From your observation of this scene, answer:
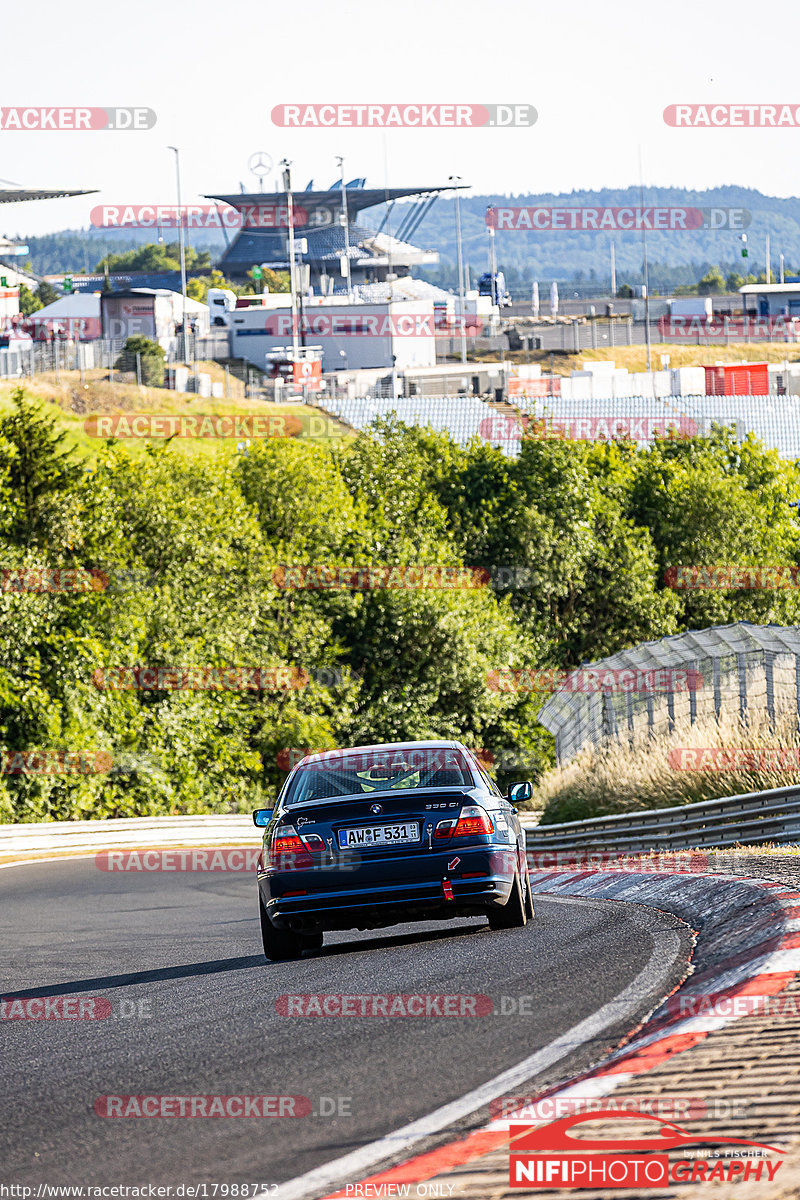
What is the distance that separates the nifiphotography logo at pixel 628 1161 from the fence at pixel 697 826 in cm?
1058

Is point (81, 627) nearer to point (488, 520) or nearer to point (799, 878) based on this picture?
point (488, 520)

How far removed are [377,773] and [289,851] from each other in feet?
3.20

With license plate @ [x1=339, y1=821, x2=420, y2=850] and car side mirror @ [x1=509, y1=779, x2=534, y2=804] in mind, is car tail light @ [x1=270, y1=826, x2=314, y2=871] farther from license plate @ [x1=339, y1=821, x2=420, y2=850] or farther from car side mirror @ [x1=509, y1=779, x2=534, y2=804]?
car side mirror @ [x1=509, y1=779, x2=534, y2=804]

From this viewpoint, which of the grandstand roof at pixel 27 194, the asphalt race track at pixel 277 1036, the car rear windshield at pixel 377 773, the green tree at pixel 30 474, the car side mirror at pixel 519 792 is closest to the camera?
the asphalt race track at pixel 277 1036

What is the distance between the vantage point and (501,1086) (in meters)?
5.50

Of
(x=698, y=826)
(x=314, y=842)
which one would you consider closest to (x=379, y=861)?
(x=314, y=842)

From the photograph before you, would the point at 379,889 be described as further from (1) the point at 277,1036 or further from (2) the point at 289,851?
(1) the point at 277,1036

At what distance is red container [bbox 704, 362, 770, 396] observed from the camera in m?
99.7

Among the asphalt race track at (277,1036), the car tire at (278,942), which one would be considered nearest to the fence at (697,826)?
the asphalt race track at (277,1036)

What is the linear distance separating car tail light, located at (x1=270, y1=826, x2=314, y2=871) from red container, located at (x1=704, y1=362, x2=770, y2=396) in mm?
92834

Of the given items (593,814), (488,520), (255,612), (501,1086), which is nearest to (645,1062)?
(501,1086)

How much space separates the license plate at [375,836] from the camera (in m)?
9.54

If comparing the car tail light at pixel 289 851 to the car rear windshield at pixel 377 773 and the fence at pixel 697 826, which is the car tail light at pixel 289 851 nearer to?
the car rear windshield at pixel 377 773

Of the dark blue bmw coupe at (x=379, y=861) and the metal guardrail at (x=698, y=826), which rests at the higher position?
the dark blue bmw coupe at (x=379, y=861)
